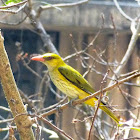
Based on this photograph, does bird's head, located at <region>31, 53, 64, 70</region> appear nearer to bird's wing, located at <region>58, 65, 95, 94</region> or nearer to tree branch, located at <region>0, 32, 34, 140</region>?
bird's wing, located at <region>58, 65, 95, 94</region>

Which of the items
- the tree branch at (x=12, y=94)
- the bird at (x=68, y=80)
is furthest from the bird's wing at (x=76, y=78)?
the tree branch at (x=12, y=94)

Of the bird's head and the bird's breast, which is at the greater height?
the bird's head

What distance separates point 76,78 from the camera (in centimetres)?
237

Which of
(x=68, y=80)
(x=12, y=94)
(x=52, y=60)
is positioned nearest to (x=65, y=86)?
(x=68, y=80)

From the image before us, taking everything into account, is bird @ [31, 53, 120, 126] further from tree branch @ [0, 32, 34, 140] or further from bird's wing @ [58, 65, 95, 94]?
tree branch @ [0, 32, 34, 140]

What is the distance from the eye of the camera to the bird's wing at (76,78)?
2.35 meters

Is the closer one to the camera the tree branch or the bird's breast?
the tree branch

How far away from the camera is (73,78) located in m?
2.38

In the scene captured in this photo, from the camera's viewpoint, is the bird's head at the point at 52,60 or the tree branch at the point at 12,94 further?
the bird's head at the point at 52,60

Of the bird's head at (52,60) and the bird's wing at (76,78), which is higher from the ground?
the bird's head at (52,60)

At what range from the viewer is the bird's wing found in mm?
2350

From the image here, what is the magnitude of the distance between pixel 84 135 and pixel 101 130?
0.65 meters

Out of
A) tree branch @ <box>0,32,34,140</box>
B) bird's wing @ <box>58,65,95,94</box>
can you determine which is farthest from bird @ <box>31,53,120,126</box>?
tree branch @ <box>0,32,34,140</box>

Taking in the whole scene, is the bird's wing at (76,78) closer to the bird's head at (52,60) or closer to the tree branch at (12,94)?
the bird's head at (52,60)
